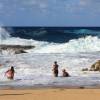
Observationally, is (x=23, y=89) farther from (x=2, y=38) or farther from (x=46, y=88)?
(x=2, y=38)

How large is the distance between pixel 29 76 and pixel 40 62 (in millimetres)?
4712

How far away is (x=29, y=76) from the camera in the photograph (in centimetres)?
1980

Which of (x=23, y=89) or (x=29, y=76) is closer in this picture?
(x=23, y=89)
